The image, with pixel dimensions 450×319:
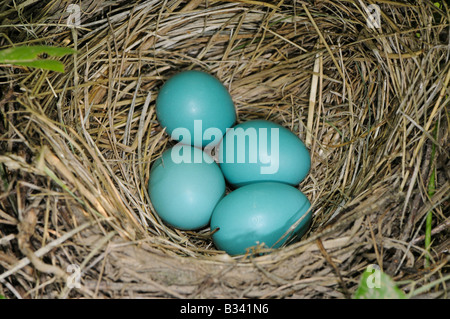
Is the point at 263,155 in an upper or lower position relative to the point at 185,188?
upper

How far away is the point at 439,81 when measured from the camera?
55.8 inches

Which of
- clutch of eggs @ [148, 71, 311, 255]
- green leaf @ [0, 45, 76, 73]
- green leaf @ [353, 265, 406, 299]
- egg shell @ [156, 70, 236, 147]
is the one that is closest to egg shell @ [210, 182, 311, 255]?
clutch of eggs @ [148, 71, 311, 255]

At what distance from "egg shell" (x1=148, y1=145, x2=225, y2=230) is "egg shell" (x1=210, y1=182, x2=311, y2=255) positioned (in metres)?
0.07

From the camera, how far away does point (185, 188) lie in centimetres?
151

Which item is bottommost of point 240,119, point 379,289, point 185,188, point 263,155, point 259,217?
point 379,289

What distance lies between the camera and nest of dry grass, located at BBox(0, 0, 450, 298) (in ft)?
3.98

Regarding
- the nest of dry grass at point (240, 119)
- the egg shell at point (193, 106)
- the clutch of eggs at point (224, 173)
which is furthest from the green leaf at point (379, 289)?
the egg shell at point (193, 106)

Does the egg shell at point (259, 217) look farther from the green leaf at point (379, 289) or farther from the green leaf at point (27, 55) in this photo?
the green leaf at point (27, 55)

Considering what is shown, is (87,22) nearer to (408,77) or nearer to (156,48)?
(156,48)

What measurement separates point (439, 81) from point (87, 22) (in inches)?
49.2

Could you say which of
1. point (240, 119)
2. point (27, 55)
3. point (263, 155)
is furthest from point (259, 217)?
point (27, 55)

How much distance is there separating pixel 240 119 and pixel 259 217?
0.57 metres

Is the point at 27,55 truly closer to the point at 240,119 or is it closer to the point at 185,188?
the point at 185,188
